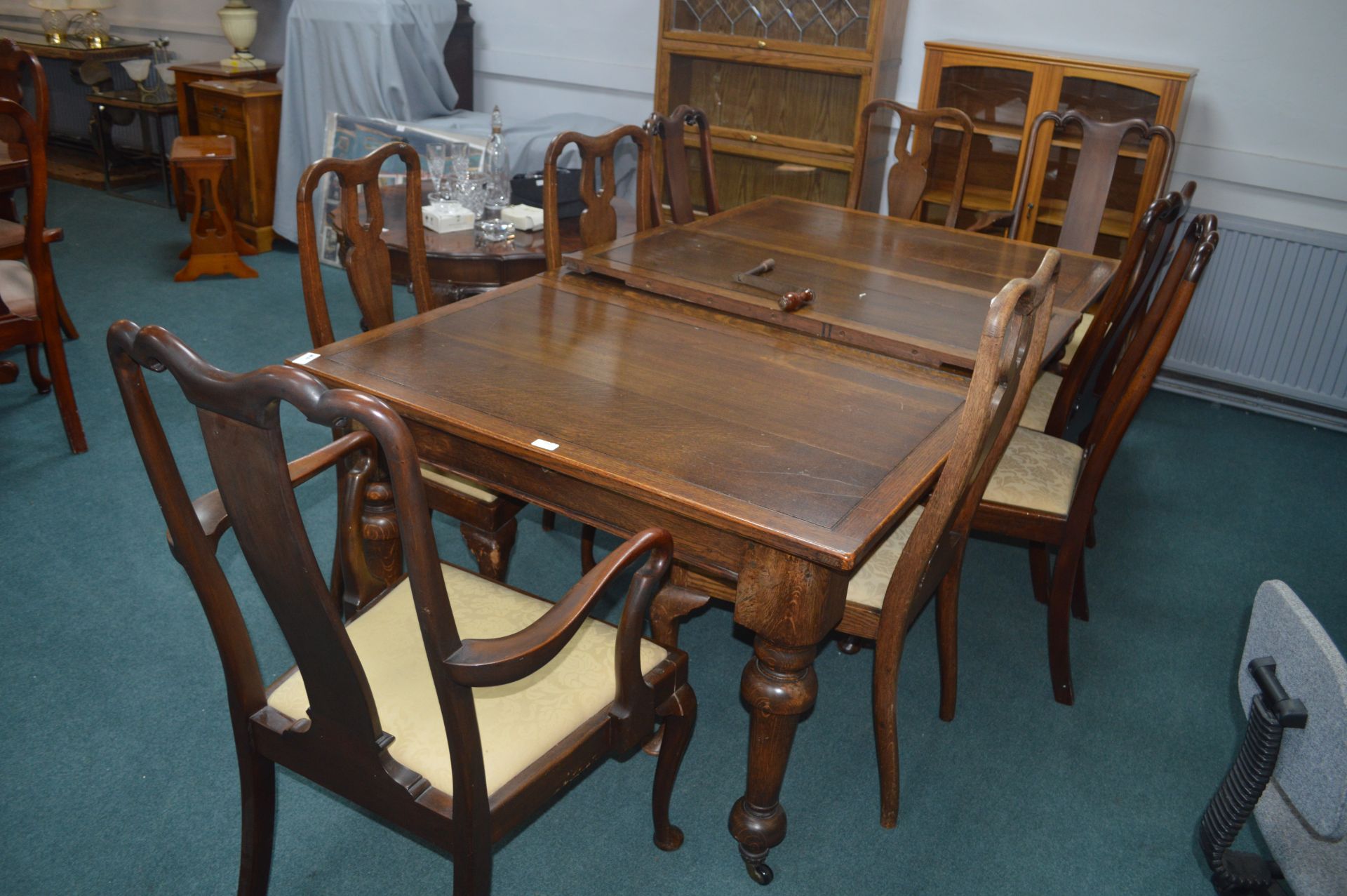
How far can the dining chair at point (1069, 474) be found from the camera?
6.41 ft

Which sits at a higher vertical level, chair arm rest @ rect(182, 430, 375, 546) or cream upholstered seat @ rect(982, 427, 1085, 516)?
chair arm rest @ rect(182, 430, 375, 546)

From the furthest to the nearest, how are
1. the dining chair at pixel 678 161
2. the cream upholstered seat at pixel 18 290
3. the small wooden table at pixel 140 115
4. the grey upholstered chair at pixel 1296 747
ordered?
the small wooden table at pixel 140 115 → the dining chair at pixel 678 161 → the cream upholstered seat at pixel 18 290 → the grey upholstered chair at pixel 1296 747

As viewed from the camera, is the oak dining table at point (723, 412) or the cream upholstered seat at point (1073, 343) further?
the cream upholstered seat at point (1073, 343)

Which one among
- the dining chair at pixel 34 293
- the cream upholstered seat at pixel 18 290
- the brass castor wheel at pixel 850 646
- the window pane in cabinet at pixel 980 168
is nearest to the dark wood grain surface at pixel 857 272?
the brass castor wheel at pixel 850 646

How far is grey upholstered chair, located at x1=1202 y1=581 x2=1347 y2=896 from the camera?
3.89ft

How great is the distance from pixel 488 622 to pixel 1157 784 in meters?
1.35

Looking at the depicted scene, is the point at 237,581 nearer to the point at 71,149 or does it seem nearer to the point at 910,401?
the point at 910,401

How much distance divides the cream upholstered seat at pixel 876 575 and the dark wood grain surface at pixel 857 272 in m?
0.39

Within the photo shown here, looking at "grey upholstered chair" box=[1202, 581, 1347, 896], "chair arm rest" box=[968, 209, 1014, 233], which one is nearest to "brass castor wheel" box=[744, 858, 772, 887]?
"grey upholstered chair" box=[1202, 581, 1347, 896]

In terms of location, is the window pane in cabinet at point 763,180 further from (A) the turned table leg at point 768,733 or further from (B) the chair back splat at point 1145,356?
(A) the turned table leg at point 768,733

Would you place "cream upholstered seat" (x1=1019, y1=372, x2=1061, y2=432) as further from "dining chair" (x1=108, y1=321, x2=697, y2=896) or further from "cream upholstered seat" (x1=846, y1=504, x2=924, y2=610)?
"dining chair" (x1=108, y1=321, x2=697, y2=896)

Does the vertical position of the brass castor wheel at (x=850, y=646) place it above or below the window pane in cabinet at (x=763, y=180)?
below

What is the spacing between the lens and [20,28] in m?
6.17

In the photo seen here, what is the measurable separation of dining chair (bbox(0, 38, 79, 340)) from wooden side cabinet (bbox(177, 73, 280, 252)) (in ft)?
3.86
